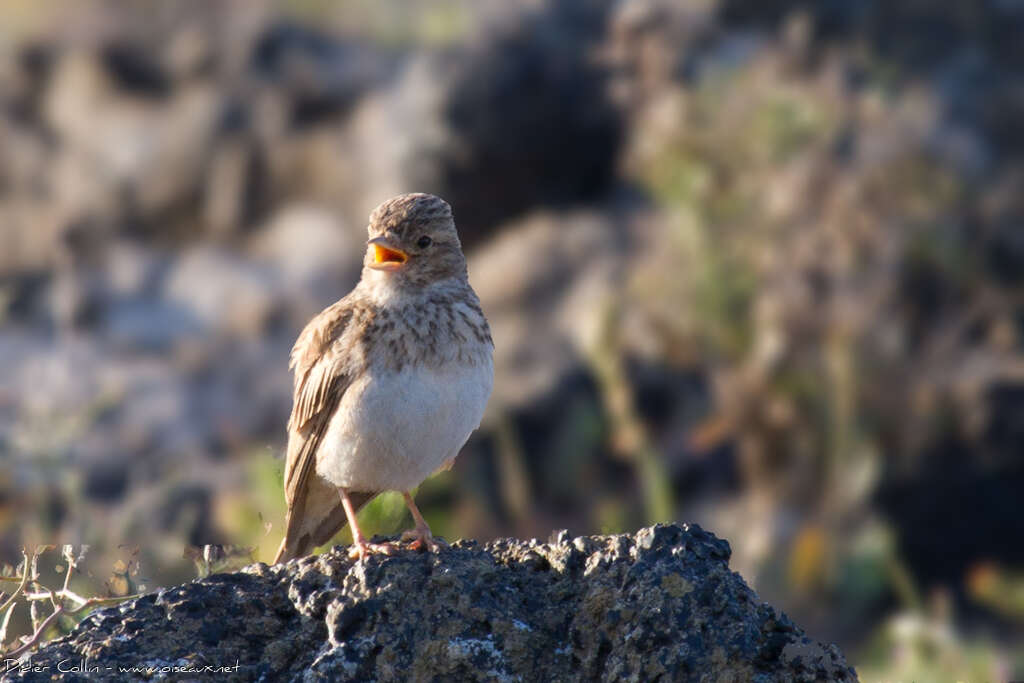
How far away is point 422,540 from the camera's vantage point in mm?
4387

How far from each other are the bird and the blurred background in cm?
308

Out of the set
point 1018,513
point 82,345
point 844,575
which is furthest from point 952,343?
point 82,345

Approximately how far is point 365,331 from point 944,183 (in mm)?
8668

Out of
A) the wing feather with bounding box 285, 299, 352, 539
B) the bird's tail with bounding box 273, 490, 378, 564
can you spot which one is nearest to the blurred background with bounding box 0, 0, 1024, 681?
the bird's tail with bounding box 273, 490, 378, 564

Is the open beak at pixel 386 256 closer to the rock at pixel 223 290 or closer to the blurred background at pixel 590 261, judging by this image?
the blurred background at pixel 590 261

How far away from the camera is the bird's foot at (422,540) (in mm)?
4188

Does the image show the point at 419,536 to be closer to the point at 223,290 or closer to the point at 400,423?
the point at 400,423

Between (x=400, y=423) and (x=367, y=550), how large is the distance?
663mm

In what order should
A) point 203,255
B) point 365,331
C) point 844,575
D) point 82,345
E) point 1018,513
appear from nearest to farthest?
1. point 365,331
2. point 844,575
3. point 1018,513
4. point 82,345
5. point 203,255

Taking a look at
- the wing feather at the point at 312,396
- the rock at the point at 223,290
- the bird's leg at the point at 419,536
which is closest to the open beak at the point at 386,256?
the wing feather at the point at 312,396

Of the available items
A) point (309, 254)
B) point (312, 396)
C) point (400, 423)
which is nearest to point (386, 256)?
point (312, 396)

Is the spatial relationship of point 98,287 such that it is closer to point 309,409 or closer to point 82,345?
point 82,345

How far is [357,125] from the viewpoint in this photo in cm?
1443

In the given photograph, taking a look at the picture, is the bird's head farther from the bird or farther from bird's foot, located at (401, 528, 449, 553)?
bird's foot, located at (401, 528, 449, 553)
